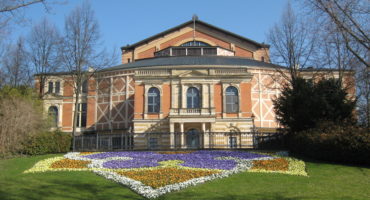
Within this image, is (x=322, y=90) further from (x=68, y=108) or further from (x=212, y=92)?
(x=68, y=108)

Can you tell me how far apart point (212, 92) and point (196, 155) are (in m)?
16.9

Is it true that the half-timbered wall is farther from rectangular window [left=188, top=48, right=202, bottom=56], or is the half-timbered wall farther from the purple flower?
the purple flower

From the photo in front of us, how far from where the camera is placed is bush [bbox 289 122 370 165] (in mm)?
14909

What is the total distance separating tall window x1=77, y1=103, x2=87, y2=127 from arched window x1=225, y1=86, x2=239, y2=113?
73.5 feet

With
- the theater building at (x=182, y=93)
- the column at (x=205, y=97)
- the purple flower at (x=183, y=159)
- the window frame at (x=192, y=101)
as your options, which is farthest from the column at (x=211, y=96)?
the purple flower at (x=183, y=159)

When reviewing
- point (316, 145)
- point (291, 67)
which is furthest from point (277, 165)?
Result: point (291, 67)

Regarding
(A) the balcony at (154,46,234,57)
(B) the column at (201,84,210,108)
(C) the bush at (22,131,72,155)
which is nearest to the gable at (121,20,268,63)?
(A) the balcony at (154,46,234,57)

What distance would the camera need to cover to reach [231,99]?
36281 millimetres

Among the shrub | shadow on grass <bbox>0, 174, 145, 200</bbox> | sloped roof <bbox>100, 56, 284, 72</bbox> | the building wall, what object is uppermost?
the building wall

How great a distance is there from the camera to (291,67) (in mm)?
27594

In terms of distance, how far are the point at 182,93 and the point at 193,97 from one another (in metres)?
1.24

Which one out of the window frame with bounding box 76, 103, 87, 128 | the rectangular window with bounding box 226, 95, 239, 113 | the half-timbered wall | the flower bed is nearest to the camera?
the flower bed

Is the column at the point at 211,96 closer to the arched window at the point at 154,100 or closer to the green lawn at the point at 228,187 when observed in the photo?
the arched window at the point at 154,100

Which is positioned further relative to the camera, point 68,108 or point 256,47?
point 256,47
